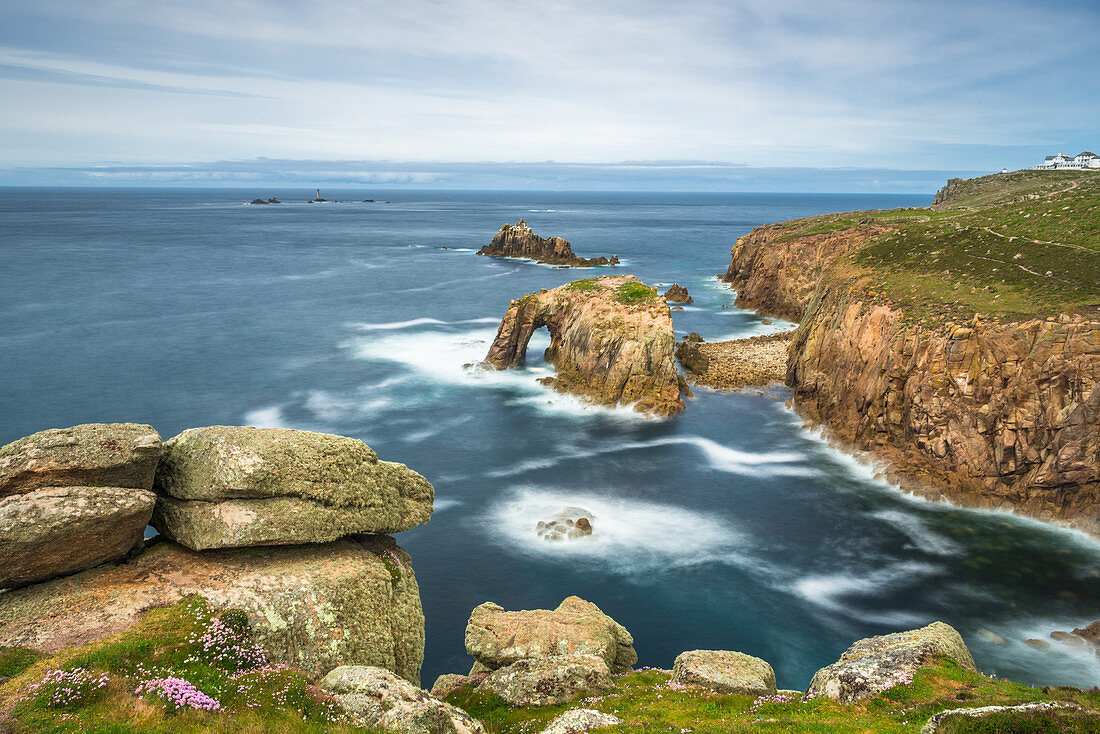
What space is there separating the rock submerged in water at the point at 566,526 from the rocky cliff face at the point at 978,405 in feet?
89.3

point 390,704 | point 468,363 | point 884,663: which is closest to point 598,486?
point 884,663

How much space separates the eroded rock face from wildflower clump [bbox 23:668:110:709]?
55.5 m

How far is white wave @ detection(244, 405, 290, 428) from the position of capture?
207ft

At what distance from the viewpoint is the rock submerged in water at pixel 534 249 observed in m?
171

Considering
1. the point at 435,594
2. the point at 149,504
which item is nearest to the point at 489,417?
the point at 435,594

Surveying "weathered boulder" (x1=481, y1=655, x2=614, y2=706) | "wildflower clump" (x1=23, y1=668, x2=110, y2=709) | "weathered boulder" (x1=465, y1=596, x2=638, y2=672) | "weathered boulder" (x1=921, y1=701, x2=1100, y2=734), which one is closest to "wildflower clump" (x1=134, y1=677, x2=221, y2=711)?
"wildflower clump" (x1=23, y1=668, x2=110, y2=709)

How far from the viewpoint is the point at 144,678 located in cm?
1809

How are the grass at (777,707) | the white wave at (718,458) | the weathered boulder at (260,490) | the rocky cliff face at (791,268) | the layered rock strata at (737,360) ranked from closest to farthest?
the grass at (777,707) < the weathered boulder at (260,490) < the white wave at (718,458) < the layered rock strata at (737,360) < the rocky cliff face at (791,268)

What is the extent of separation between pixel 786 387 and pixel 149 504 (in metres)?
67.5

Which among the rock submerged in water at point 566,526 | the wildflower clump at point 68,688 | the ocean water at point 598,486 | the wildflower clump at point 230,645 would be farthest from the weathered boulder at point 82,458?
the rock submerged in water at point 566,526

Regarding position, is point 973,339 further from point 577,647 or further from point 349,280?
point 349,280

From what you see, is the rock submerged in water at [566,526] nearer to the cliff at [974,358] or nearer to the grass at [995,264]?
the cliff at [974,358]

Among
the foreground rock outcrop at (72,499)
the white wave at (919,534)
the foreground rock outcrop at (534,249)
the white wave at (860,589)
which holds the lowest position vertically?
the white wave at (860,589)

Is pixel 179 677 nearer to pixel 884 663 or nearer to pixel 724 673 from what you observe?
→ pixel 724 673
